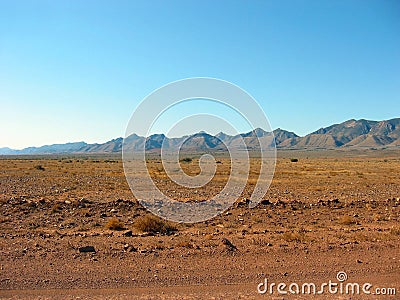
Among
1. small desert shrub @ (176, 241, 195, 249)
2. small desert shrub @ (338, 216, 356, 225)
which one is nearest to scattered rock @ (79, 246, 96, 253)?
small desert shrub @ (176, 241, 195, 249)

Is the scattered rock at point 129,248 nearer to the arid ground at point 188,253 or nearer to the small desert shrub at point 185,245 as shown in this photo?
the arid ground at point 188,253

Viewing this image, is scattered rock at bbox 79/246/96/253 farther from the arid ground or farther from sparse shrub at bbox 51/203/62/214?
sparse shrub at bbox 51/203/62/214

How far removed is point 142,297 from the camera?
7.21m

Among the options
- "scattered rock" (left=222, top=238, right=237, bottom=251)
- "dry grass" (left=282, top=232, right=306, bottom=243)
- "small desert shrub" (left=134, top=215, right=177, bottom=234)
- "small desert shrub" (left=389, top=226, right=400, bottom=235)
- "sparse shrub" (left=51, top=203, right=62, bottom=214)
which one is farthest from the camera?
"sparse shrub" (left=51, top=203, right=62, bottom=214)

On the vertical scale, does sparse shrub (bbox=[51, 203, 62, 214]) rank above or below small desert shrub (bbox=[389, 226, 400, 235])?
above

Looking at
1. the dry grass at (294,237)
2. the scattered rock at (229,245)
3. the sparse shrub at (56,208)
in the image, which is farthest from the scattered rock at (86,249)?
the sparse shrub at (56,208)

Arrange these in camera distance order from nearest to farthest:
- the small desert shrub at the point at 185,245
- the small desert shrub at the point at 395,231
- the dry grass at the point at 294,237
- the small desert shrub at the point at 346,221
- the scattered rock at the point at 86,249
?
the scattered rock at the point at 86,249 < the small desert shrub at the point at 185,245 < the dry grass at the point at 294,237 < the small desert shrub at the point at 395,231 < the small desert shrub at the point at 346,221

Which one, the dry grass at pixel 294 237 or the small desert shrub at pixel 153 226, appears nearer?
the dry grass at pixel 294 237

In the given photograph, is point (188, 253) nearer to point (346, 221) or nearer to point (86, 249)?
point (86, 249)

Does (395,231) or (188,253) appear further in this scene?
(395,231)

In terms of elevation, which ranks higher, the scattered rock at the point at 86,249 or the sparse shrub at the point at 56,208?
the sparse shrub at the point at 56,208

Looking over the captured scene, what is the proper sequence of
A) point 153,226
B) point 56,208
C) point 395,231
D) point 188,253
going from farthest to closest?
point 56,208 < point 153,226 < point 395,231 < point 188,253

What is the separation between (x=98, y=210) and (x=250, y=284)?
10412 mm

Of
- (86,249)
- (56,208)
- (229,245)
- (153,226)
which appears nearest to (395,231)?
(229,245)
